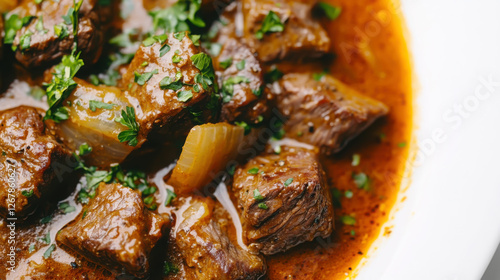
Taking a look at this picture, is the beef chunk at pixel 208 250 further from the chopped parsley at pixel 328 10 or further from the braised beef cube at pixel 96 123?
the chopped parsley at pixel 328 10

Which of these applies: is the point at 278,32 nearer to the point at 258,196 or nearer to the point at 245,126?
the point at 245,126

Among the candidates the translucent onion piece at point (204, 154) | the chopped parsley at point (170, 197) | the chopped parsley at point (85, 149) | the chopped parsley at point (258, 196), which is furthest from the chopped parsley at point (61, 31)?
the chopped parsley at point (258, 196)

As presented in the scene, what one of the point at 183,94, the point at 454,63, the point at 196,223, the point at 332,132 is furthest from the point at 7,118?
the point at 454,63

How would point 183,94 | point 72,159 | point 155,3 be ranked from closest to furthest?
point 183,94
point 72,159
point 155,3

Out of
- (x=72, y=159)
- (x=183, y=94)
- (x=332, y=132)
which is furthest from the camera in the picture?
(x=332, y=132)

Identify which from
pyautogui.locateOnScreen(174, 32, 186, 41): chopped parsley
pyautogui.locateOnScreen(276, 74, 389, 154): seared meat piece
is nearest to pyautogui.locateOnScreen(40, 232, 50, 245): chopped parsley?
pyautogui.locateOnScreen(174, 32, 186, 41): chopped parsley

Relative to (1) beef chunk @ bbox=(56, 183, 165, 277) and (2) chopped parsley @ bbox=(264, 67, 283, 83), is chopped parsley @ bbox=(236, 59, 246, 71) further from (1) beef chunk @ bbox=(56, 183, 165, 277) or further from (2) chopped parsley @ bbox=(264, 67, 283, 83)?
(1) beef chunk @ bbox=(56, 183, 165, 277)

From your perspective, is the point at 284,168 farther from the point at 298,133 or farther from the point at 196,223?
the point at 196,223
